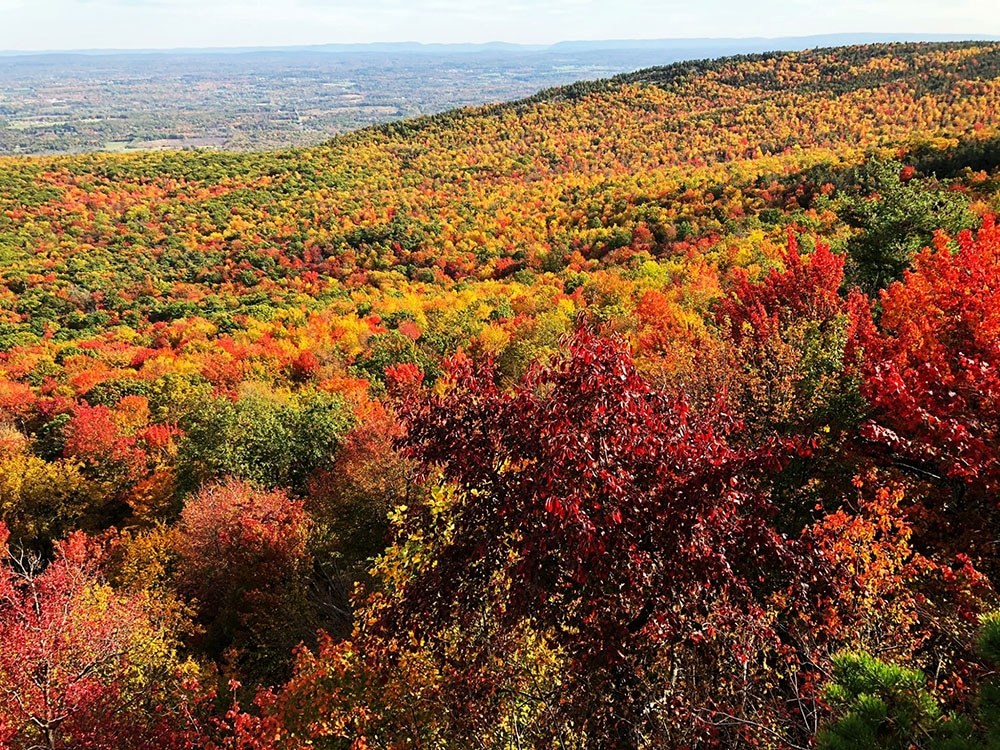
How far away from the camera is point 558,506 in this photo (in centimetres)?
651

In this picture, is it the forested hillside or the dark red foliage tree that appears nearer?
the dark red foliage tree

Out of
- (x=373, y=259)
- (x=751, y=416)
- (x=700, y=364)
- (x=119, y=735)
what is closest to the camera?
(x=119, y=735)

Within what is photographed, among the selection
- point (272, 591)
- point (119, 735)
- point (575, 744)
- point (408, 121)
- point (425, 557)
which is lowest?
point (272, 591)

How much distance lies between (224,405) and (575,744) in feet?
77.9

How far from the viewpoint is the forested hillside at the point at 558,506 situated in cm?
732

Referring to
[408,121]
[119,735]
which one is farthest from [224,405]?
[408,121]

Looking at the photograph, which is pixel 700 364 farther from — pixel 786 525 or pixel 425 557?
pixel 425 557

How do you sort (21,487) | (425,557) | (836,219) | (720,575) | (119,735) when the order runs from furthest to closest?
(836,219) → (21,487) → (119,735) → (425,557) → (720,575)

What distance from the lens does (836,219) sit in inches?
1794

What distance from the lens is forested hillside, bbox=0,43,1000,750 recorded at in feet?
24.0

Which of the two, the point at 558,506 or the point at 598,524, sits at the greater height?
the point at 558,506

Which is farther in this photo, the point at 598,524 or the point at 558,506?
the point at 598,524

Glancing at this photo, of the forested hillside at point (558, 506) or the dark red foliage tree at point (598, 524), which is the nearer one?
the dark red foliage tree at point (598, 524)

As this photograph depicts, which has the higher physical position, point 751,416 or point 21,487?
point 751,416
